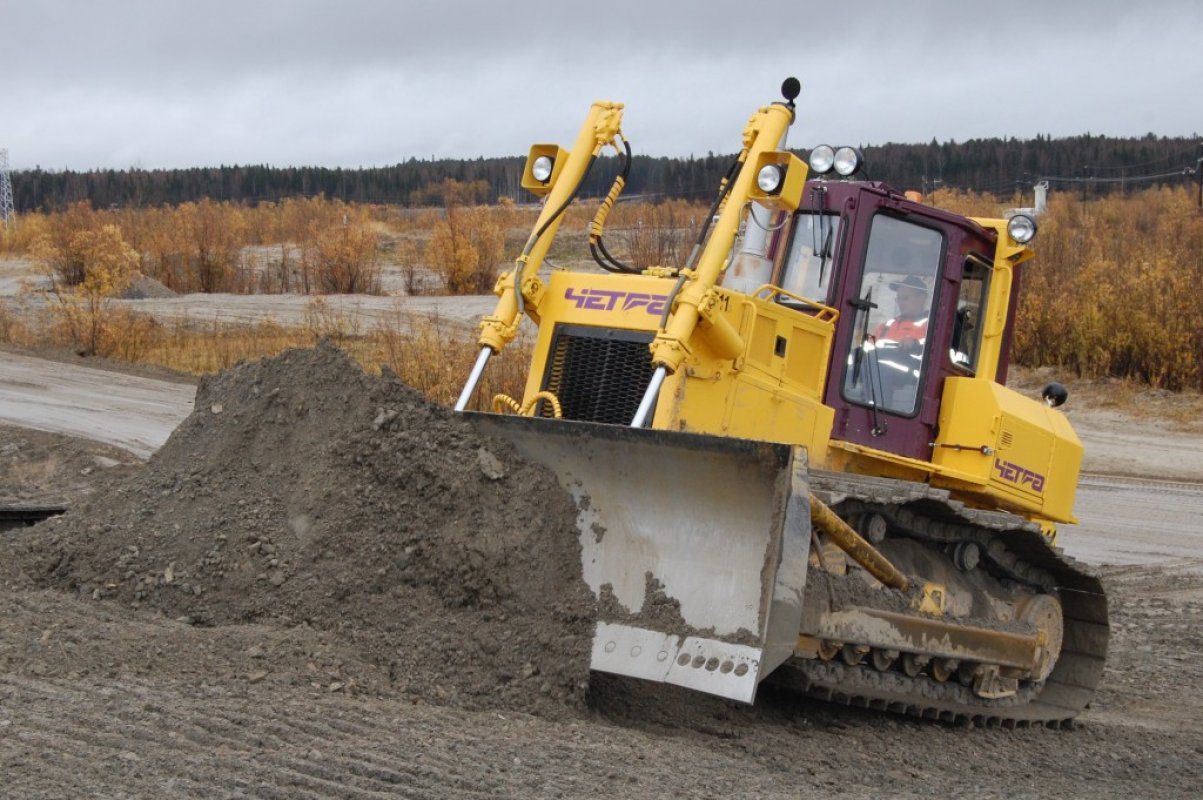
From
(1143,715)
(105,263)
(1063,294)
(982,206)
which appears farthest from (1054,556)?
(982,206)

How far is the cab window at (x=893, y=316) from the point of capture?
8.19m

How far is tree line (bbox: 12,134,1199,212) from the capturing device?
168 ft

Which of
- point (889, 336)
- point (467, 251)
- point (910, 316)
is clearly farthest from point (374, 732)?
point (467, 251)

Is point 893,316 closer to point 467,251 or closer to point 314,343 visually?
point 314,343

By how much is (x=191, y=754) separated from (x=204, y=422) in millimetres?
3149

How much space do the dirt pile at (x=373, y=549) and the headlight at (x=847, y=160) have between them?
2.84 m

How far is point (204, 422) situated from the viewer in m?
7.82

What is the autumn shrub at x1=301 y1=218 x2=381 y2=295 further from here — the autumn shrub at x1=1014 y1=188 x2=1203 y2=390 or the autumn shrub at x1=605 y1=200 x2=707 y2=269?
the autumn shrub at x1=1014 y1=188 x2=1203 y2=390

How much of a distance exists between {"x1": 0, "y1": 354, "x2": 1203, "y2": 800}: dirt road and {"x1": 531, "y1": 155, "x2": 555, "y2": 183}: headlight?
7.05 feet

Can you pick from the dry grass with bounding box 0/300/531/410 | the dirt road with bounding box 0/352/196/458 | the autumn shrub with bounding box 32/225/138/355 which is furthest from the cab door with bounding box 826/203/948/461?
the autumn shrub with bounding box 32/225/138/355

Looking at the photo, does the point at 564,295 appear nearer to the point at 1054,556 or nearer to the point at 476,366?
the point at 476,366

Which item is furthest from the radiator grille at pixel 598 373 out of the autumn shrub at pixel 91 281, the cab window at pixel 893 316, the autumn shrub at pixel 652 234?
the autumn shrub at pixel 91 281

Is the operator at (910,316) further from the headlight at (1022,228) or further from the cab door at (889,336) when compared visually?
the headlight at (1022,228)

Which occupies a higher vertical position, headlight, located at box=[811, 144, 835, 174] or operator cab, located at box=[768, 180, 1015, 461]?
headlight, located at box=[811, 144, 835, 174]
